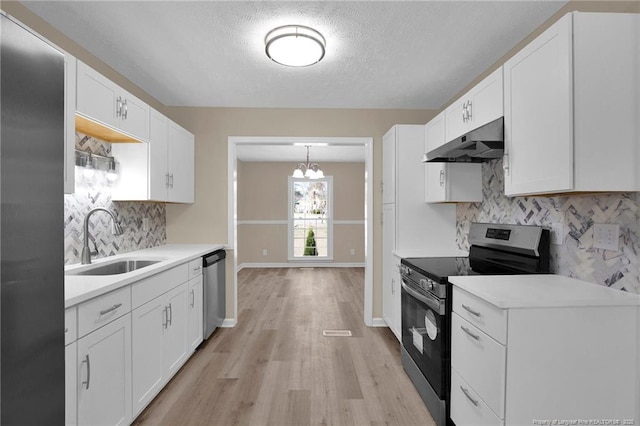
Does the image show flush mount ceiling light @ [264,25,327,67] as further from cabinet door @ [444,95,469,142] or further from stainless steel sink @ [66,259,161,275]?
stainless steel sink @ [66,259,161,275]

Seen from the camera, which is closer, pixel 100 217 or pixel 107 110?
pixel 107 110

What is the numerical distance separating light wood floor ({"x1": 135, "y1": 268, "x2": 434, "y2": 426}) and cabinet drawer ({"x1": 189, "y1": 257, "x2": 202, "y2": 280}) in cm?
72

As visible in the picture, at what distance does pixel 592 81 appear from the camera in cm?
134

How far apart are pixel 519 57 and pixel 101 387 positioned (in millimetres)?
2757

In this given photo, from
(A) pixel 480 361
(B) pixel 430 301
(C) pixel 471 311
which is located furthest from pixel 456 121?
(A) pixel 480 361

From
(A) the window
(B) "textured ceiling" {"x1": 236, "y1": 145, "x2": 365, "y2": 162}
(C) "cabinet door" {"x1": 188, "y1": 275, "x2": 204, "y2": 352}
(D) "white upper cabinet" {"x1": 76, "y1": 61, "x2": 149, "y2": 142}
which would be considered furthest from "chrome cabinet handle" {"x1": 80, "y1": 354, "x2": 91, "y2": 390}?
(A) the window

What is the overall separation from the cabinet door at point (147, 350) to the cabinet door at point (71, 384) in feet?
1.45

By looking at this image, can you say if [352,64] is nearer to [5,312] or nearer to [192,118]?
[192,118]

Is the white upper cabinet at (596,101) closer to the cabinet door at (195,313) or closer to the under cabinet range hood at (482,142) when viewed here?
the under cabinet range hood at (482,142)

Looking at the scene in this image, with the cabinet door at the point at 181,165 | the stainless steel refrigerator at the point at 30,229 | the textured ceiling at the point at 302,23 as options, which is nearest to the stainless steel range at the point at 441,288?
the textured ceiling at the point at 302,23

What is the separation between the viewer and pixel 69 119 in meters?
1.69

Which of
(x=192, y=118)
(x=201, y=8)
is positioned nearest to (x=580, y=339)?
(x=201, y=8)

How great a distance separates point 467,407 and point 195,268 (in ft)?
7.49

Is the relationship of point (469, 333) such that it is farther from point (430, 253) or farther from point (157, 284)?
point (157, 284)
